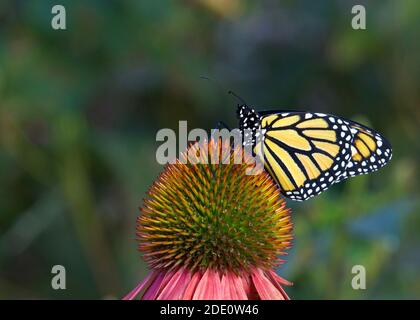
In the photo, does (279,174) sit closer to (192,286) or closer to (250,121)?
(250,121)

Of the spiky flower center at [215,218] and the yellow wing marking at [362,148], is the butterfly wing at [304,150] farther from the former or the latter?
the spiky flower center at [215,218]

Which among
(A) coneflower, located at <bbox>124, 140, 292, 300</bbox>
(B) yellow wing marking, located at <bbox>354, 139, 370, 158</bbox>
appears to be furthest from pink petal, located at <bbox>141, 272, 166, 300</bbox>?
(B) yellow wing marking, located at <bbox>354, 139, 370, 158</bbox>

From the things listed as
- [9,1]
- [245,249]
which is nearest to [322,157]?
→ [245,249]

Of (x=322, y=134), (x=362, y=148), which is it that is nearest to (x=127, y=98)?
(x=322, y=134)

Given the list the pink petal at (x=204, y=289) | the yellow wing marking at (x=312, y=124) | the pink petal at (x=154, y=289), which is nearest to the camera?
the pink petal at (x=204, y=289)

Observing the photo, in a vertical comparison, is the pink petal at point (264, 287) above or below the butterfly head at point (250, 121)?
below

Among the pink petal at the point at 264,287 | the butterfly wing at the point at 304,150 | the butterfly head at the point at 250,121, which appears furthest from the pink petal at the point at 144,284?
the butterfly head at the point at 250,121

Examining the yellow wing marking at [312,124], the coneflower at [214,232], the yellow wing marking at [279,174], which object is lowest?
the coneflower at [214,232]
